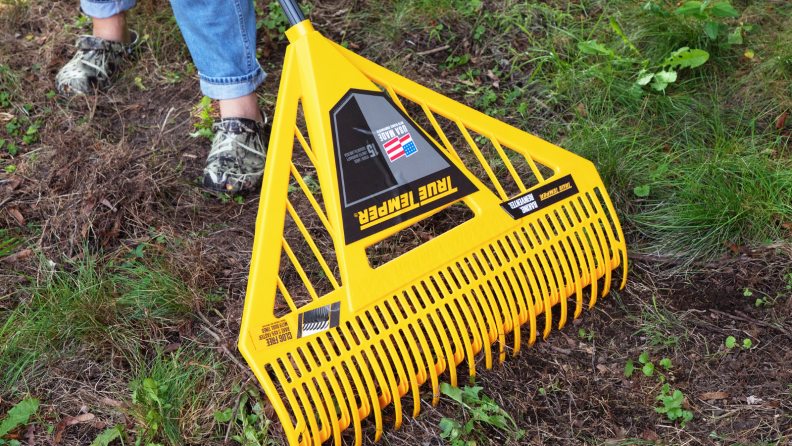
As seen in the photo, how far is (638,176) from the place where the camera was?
7.23 feet

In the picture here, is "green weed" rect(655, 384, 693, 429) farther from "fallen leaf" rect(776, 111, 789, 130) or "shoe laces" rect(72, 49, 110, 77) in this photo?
"shoe laces" rect(72, 49, 110, 77)

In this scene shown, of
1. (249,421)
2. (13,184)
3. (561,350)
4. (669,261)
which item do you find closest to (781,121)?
(669,261)

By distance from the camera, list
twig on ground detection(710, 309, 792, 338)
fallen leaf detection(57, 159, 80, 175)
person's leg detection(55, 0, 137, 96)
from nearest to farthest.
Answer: twig on ground detection(710, 309, 792, 338), fallen leaf detection(57, 159, 80, 175), person's leg detection(55, 0, 137, 96)

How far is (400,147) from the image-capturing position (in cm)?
171

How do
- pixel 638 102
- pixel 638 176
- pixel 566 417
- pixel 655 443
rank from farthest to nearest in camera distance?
1. pixel 638 102
2. pixel 638 176
3. pixel 566 417
4. pixel 655 443

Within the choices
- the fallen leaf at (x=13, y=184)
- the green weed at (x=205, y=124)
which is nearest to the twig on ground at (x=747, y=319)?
the green weed at (x=205, y=124)

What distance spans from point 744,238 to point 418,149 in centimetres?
123

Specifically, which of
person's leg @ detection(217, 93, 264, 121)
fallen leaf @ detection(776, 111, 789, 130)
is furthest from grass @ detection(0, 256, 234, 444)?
fallen leaf @ detection(776, 111, 789, 130)

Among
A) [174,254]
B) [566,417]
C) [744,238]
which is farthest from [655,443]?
[174,254]

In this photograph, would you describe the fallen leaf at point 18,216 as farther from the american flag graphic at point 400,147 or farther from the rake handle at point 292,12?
the american flag graphic at point 400,147

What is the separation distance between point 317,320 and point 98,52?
222cm

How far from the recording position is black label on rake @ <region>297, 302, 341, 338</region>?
1.51 meters

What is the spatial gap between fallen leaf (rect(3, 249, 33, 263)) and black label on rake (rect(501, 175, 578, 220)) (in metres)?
1.79

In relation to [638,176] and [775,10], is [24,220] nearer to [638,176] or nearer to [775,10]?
[638,176]
